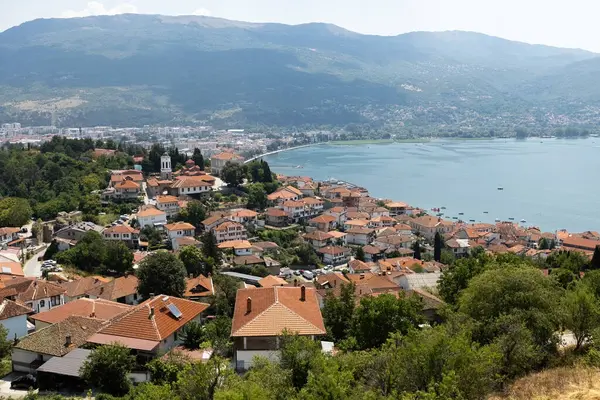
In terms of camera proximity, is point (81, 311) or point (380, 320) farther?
point (81, 311)

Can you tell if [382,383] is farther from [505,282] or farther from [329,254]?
[329,254]

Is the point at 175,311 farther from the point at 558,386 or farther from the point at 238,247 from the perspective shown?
the point at 238,247

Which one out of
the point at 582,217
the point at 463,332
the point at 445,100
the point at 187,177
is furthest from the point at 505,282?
the point at 445,100

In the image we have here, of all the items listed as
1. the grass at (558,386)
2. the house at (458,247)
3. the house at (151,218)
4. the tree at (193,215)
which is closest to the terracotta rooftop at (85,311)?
the grass at (558,386)

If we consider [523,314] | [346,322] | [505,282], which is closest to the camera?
[523,314]

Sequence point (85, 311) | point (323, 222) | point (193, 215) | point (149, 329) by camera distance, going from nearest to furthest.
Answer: point (149, 329) < point (85, 311) < point (193, 215) < point (323, 222)

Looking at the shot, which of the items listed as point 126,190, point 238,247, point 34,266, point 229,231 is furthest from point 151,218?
point 34,266

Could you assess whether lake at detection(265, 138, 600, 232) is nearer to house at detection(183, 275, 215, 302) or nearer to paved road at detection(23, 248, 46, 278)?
house at detection(183, 275, 215, 302)

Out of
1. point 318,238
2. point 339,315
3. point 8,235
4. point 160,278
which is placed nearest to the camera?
point 339,315
